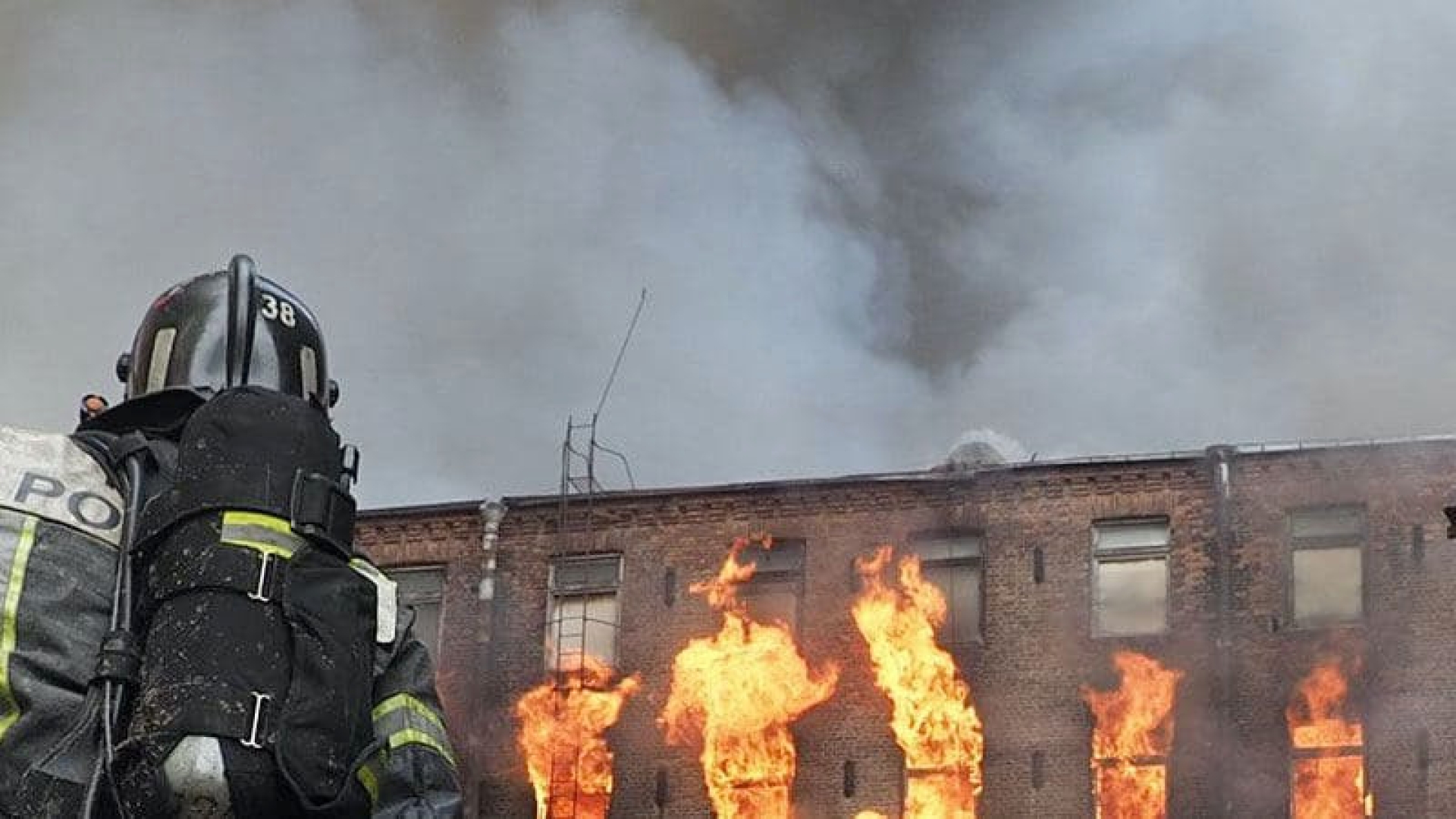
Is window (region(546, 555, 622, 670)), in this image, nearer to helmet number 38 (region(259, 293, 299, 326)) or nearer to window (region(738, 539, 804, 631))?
window (region(738, 539, 804, 631))

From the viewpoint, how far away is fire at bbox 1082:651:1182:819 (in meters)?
31.8

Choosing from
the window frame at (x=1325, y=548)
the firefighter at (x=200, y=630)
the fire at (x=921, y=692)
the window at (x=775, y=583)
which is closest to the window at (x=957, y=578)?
the fire at (x=921, y=692)

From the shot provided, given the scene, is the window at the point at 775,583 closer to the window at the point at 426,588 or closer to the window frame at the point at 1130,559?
the window frame at the point at 1130,559

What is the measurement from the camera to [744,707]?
3331 cm

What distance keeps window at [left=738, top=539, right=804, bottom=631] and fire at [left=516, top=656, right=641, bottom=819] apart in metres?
2.03

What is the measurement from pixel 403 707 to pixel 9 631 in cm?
81

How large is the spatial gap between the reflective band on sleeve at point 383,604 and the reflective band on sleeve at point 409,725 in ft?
0.42

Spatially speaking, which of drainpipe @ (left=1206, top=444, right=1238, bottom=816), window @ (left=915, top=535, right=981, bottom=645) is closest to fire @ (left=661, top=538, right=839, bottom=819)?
window @ (left=915, top=535, right=981, bottom=645)

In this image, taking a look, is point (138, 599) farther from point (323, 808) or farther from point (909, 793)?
point (909, 793)

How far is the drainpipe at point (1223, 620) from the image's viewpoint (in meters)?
31.6

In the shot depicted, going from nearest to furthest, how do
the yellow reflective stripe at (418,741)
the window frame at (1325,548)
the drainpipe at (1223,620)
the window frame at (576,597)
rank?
the yellow reflective stripe at (418,741), the drainpipe at (1223,620), the window frame at (1325,548), the window frame at (576,597)

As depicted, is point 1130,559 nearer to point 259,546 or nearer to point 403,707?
point 403,707

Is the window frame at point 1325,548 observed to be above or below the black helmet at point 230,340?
above

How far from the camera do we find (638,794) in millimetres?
33469
